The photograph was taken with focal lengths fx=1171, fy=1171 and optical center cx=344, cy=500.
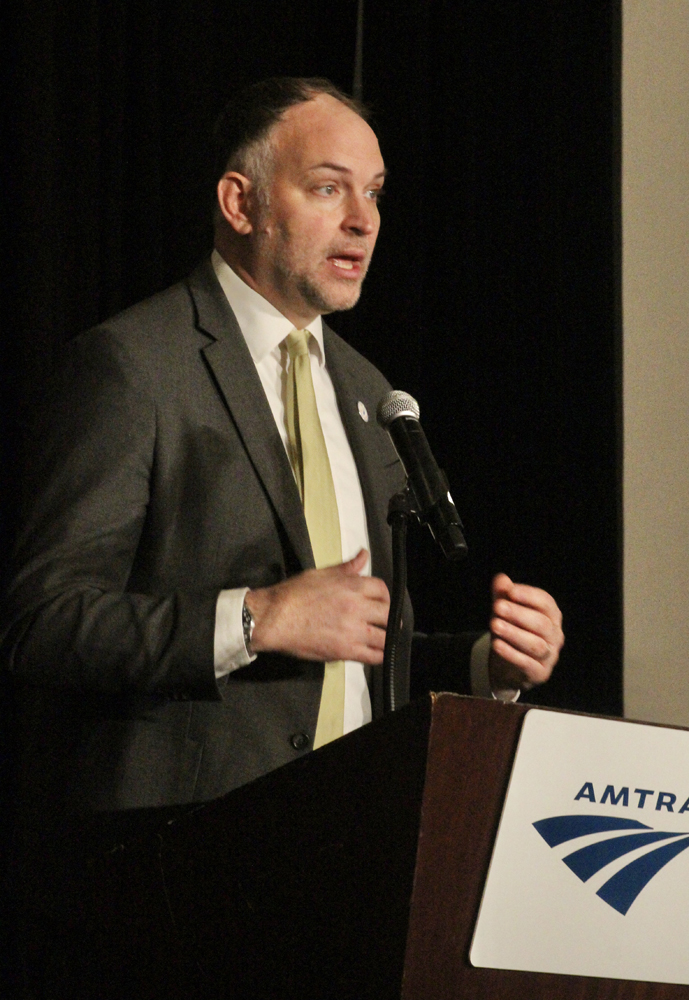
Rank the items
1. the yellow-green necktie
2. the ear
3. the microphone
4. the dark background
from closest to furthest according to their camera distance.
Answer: the microphone → the yellow-green necktie → the ear → the dark background

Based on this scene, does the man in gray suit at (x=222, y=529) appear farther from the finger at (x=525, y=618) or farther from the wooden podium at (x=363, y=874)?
the wooden podium at (x=363, y=874)

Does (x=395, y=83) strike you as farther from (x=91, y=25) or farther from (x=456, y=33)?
(x=91, y=25)

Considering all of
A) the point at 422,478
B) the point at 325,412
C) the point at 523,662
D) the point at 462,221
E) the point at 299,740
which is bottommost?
the point at 299,740

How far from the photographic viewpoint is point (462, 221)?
128 inches

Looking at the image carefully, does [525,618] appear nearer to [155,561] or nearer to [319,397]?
[155,561]

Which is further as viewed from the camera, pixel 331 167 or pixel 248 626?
pixel 331 167

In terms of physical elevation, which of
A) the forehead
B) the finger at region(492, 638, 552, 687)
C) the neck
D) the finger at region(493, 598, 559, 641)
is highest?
the forehead

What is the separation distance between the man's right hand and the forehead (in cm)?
94

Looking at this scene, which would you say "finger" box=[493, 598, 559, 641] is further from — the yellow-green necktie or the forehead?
the forehead

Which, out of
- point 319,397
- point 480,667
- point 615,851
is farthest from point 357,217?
point 615,851

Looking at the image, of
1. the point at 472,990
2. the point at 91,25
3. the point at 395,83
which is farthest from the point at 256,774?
the point at 395,83

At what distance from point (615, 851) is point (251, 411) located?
3.10ft

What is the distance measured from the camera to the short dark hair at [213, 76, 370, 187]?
6.90 ft

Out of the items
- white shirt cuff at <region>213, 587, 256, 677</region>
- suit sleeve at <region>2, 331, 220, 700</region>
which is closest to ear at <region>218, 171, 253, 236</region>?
suit sleeve at <region>2, 331, 220, 700</region>
